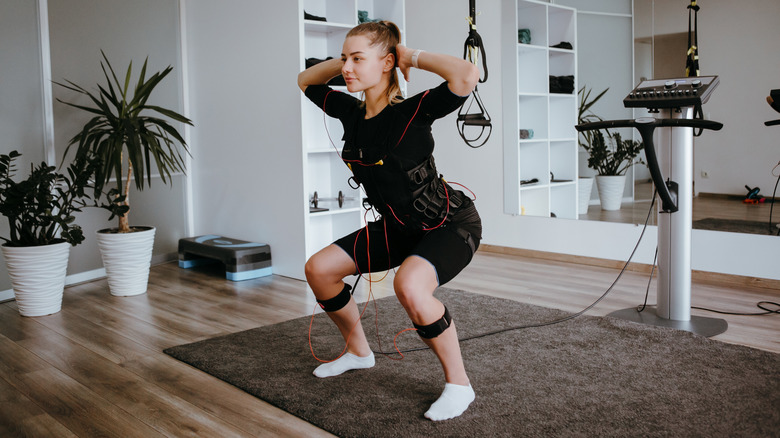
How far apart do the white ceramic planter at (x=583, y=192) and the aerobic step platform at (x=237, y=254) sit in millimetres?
2124

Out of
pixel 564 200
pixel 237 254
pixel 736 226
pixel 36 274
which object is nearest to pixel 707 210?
pixel 736 226

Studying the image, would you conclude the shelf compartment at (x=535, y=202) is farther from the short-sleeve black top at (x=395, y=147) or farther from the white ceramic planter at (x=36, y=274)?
the white ceramic planter at (x=36, y=274)

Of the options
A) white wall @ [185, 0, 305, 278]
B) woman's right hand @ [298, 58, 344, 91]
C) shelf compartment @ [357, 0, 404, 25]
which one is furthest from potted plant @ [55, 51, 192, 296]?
woman's right hand @ [298, 58, 344, 91]

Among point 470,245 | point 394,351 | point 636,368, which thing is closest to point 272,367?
point 394,351

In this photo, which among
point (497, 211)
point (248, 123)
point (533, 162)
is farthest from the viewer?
point (497, 211)

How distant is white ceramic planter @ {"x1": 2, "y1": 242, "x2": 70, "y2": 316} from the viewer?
11.3ft

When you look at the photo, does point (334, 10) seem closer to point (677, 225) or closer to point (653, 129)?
point (653, 129)

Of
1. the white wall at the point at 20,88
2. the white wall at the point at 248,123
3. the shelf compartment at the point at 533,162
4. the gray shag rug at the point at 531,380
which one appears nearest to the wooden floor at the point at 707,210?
the shelf compartment at the point at 533,162

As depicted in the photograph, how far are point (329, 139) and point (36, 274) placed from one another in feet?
6.31

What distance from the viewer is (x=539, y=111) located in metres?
4.69

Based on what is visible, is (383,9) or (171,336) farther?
(383,9)

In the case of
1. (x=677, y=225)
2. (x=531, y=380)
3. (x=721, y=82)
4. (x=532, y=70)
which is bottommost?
(x=531, y=380)

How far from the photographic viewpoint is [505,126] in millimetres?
4914

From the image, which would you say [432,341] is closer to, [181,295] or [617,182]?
[181,295]
